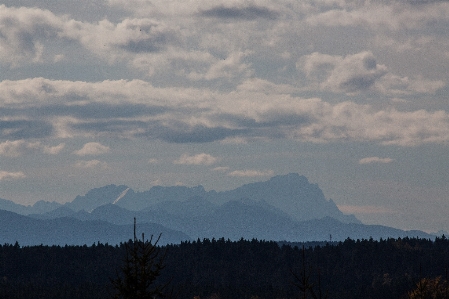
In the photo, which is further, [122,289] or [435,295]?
[435,295]

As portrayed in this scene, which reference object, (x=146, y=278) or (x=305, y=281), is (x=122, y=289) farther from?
(x=305, y=281)

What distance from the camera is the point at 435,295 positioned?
607ft

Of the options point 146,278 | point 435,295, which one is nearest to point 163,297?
point 146,278

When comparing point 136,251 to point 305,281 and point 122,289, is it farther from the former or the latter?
point 305,281

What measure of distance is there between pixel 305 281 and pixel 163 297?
293 inches

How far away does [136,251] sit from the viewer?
40.5 meters

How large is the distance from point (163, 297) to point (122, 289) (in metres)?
2.18

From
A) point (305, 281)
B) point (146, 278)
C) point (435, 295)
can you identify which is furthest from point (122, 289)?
point (435, 295)

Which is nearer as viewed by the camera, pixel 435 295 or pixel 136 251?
pixel 136 251

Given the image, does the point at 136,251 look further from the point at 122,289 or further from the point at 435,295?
the point at 435,295

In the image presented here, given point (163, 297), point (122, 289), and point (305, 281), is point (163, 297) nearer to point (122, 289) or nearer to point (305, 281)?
point (122, 289)

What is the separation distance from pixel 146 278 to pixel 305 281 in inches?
324

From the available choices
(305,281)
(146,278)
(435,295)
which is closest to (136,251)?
(146,278)

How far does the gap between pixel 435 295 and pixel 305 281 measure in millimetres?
154897
